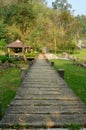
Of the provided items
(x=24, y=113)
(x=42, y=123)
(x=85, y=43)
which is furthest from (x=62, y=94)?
(x=85, y=43)

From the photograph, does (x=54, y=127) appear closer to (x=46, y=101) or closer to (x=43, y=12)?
(x=46, y=101)

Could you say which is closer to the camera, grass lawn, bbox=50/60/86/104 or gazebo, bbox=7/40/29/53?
grass lawn, bbox=50/60/86/104

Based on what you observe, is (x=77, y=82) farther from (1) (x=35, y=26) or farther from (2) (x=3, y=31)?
(2) (x=3, y=31)

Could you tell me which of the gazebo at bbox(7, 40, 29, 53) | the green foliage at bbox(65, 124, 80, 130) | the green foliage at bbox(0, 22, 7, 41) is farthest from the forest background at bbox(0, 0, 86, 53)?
the green foliage at bbox(65, 124, 80, 130)

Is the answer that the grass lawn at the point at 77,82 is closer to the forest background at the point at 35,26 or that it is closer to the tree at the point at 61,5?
the forest background at the point at 35,26

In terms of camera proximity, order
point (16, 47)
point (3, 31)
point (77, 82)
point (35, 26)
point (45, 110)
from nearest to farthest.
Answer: point (45, 110)
point (77, 82)
point (16, 47)
point (35, 26)
point (3, 31)

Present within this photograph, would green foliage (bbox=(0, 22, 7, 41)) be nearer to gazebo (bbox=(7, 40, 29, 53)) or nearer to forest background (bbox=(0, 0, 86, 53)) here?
forest background (bbox=(0, 0, 86, 53))

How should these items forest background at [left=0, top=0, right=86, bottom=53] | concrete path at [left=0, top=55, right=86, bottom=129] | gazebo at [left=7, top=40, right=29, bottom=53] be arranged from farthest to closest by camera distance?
gazebo at [left=7, top=40, right=29, bottom=53] < forest background at [left=0, top=0, right=86, bottom=53] < concrete path at [left=0, top=55, right=86, bottom=129]

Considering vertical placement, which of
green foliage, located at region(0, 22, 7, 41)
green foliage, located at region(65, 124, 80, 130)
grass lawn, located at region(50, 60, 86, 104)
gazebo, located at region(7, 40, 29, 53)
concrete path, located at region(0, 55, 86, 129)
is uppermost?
green foliage, located at region(65, 124, 80, 130)

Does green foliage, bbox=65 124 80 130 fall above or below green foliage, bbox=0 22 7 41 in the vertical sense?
above

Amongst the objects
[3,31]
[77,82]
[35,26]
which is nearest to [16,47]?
[35,26]

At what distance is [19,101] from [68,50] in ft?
209

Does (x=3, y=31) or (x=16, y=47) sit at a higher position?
(x=3, y=31)

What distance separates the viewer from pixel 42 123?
8.02m
